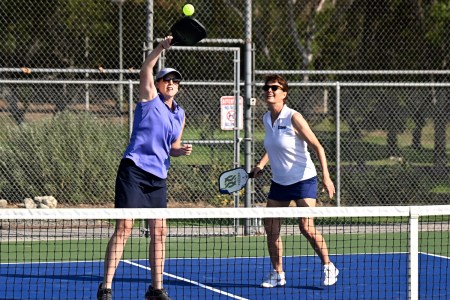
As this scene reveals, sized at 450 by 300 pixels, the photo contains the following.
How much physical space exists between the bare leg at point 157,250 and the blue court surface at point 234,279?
0.68m

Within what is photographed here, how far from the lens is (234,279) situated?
992 cm

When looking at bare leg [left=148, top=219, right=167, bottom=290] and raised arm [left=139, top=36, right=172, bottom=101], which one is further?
bare leg [left=148, top=219, right=167, bottom=290]

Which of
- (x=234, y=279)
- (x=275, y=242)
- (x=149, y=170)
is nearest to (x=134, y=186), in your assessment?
(x=149, y=170)

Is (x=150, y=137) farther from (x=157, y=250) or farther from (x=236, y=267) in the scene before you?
(x=236, y=267)

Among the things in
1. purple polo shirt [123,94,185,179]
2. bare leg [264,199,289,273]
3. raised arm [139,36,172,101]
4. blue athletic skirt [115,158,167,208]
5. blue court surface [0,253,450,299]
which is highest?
raised arm [139,36,172,101]

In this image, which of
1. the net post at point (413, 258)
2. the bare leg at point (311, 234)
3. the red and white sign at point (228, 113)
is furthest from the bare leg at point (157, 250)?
the red and white sign at point (228, 113)

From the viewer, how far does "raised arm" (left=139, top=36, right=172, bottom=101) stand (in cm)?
803

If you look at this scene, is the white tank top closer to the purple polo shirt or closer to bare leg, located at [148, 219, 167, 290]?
the purple polo shirt

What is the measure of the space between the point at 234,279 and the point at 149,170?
1.92 metres

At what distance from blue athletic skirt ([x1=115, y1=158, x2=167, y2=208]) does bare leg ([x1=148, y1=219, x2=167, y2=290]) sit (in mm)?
203

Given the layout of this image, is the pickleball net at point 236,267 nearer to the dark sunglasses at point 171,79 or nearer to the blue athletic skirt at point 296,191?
the blue athletic skirt at point 296,191

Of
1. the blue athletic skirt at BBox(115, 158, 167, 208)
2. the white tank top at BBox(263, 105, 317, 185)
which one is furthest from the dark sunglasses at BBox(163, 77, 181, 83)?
the white tank top at BBox(263, 105, 317, 185)

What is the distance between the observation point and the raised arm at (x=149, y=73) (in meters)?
8.03

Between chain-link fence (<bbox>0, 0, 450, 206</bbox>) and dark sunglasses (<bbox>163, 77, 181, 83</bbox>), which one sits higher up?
chain-link fence (<bbox>0, 0, 450, 206</bbox>)
